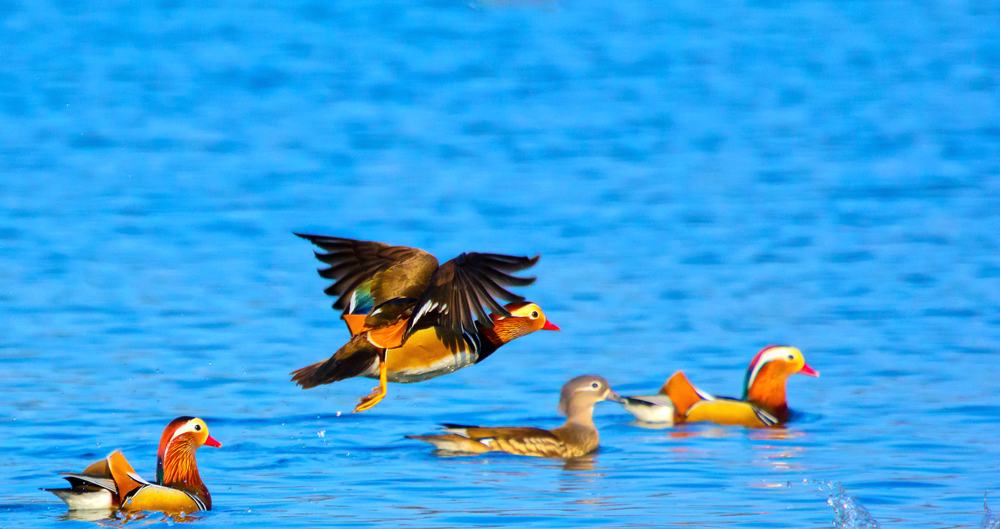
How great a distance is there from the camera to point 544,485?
10633 mm

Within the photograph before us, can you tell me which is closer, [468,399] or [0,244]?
[468,399]

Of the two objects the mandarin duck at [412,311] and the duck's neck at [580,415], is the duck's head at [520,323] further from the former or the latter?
the duck's neck at [580,415]

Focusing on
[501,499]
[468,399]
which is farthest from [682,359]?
[501,499]

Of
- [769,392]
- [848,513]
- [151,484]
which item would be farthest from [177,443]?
[769,392]

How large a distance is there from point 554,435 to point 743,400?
2.39 metres

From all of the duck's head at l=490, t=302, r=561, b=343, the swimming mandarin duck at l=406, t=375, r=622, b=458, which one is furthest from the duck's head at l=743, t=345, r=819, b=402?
the duck's head at l=490, t=302, r=561, b=343

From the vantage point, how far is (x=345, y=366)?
678 centimetres

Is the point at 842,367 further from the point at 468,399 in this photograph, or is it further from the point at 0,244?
the point at 0,244

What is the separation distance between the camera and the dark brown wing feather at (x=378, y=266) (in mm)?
7246

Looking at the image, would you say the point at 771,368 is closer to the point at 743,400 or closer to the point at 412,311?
the point at 743,400

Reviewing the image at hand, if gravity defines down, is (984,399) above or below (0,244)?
below

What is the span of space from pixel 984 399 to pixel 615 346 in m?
3.62

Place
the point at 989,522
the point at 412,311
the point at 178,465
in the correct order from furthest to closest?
1. the point at 178,465
2. the point at 989,522
3. the point at 412,311

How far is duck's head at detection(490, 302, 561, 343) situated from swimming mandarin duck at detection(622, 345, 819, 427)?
199 inches
